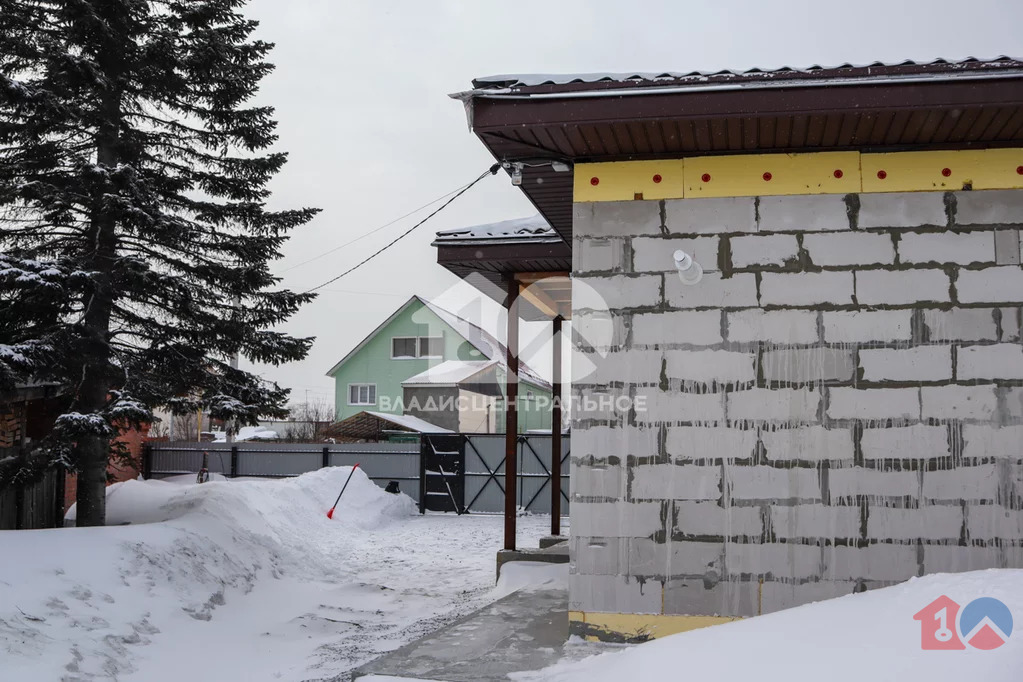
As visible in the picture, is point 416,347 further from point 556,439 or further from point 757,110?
point 757,110

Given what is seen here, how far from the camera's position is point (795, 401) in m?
5.32

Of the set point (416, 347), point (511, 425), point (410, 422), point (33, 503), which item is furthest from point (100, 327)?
point (416, 347)

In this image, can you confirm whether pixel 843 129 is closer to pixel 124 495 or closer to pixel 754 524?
pixel 754 524

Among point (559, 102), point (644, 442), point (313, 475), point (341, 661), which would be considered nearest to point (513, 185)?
point (559, 102)

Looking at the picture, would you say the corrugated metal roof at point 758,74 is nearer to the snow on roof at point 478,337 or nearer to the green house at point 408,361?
the snow on roof at point 478,337

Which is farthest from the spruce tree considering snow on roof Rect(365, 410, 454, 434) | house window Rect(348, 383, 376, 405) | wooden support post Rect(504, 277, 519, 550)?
house window Rect(348, 383, 376, 405)

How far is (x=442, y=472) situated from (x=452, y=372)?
11724 millimetres

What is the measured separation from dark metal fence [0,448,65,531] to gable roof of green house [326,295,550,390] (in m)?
18.3

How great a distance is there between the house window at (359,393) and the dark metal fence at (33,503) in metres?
21.8

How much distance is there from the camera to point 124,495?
40.3 feet

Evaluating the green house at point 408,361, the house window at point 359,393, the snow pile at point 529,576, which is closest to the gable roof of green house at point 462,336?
the green house at point 408,361

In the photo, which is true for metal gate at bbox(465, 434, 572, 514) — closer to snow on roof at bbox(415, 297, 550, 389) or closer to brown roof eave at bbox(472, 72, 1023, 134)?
snow on roof at bbox(415, 297, 550, 389)

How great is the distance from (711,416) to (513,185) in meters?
2.22

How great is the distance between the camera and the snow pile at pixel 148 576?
6.27m
